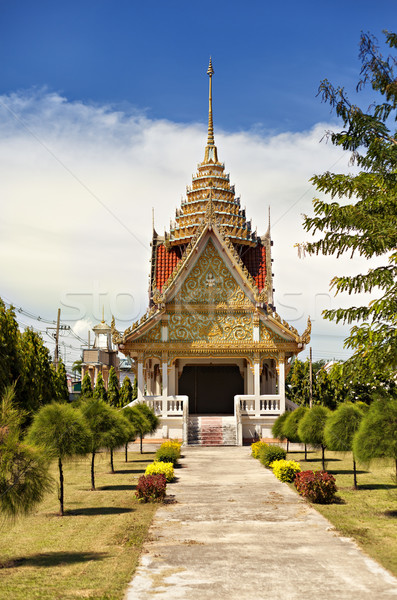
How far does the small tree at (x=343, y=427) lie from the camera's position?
1664cm

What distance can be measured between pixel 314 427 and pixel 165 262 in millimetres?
21359

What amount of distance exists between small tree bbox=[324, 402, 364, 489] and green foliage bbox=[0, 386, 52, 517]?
897 cm

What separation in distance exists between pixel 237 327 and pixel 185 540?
1979 centimetres

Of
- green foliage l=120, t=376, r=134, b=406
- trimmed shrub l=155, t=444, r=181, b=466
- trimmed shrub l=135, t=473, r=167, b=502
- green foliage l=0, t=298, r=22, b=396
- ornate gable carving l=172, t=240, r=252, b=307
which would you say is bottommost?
trimmed shrub l=135, t=473, r=167, b=502

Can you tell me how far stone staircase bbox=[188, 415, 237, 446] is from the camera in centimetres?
2873

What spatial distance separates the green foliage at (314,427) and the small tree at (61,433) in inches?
302

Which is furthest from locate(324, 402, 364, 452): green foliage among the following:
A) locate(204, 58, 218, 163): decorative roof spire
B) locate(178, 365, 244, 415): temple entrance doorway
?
locate(204, 58, 218, 163): decorative roof spire

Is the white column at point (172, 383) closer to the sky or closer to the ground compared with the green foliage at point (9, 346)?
closer to the ground

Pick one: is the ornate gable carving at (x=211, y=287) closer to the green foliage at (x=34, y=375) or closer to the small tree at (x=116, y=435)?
the green foliage at (x=34, y=375)

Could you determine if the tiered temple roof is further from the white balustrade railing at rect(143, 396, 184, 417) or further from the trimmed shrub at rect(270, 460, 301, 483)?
the trimmed shrub at rect(270, 460, 301, 483)

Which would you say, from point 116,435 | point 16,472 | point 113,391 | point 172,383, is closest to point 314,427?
point 116,435

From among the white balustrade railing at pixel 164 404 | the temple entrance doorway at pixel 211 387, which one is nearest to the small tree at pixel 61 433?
the white balustrade railing at pixel 164 404

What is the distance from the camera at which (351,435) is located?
1658 cm

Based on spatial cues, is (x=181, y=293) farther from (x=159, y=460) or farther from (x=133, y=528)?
(x=133, y=528)
